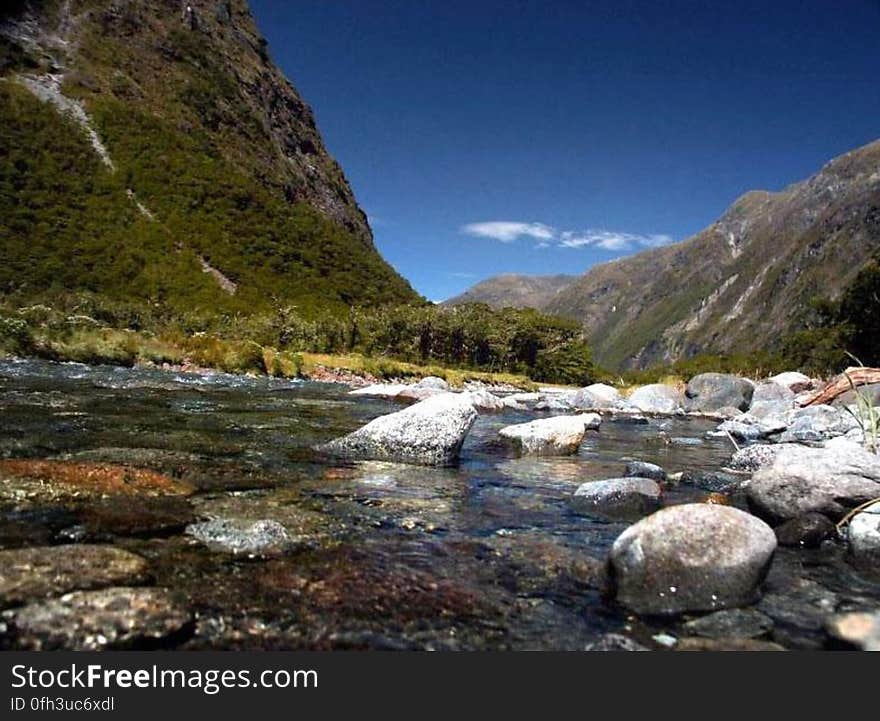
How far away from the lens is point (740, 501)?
912cm

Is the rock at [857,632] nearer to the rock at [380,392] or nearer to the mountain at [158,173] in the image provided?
the rock at [380,392]

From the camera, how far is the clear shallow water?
437 cm

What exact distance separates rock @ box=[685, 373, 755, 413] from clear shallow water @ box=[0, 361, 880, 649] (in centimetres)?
2163

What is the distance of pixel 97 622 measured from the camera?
3775 millimetres

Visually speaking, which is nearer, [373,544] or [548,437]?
[373,544]

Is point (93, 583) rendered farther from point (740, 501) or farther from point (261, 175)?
point (261, 175)

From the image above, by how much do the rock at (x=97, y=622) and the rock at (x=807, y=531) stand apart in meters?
6.43

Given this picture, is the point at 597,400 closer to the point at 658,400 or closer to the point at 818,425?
the point at 658,400

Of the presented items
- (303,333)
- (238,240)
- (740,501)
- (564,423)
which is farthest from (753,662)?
(238,240)

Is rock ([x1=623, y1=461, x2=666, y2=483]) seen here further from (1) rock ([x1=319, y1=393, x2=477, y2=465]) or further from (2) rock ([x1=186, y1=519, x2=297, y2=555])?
(2) rock ([x1=186, y1=519, x2=297, y2=555])

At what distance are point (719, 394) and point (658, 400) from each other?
10.3 feet

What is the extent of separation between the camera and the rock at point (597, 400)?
3263 centimetres

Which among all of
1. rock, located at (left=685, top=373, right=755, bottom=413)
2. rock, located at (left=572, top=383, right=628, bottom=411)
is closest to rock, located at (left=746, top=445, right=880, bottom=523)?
rock, located at (left=572, top=383, right=628, bottom=411)

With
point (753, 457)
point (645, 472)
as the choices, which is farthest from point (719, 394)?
point (645, 472)
